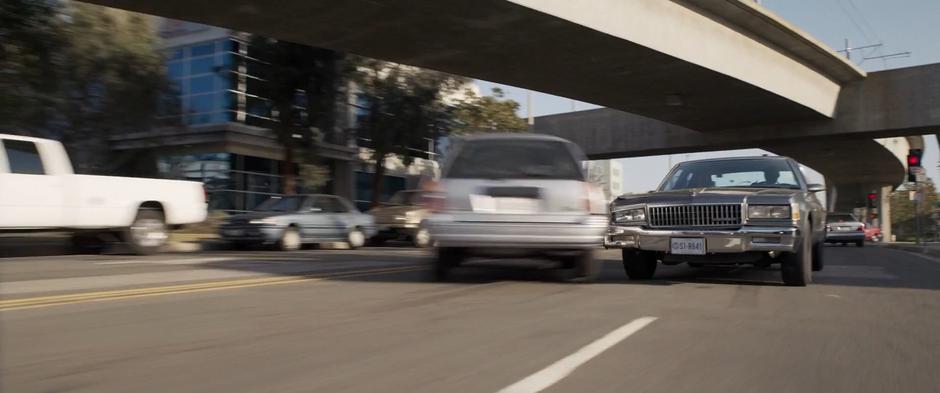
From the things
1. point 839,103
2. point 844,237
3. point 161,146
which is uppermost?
point 839,103

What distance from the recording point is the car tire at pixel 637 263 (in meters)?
9.69

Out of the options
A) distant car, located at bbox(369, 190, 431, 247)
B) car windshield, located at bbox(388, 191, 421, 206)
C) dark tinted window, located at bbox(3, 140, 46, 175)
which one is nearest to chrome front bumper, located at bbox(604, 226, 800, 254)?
dark tinted window, located at bbox(3, 140, 46, 175)

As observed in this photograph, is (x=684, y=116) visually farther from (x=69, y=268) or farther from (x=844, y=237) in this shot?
(x=69, y=268)

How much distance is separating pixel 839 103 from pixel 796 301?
26183 mm

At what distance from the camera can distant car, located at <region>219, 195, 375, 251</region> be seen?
1722 centimetres

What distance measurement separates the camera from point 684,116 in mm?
31156

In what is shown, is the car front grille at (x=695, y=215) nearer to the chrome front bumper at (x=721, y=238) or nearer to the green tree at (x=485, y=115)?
the chrome front bumper at (x=721, y=238)

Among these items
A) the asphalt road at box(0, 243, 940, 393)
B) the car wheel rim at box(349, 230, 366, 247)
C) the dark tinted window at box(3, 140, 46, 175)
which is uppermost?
the dark tinted window at box(3, 140, 46, 175)

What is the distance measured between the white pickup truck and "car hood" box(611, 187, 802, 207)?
9396 mm

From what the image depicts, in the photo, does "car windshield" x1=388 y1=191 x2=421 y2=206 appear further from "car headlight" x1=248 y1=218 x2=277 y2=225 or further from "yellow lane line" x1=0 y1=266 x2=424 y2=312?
"yellow lane line" x1=0 y1=266 x2=424 y2=312

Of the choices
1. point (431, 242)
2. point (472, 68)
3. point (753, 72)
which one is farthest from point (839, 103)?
point (431, 242)

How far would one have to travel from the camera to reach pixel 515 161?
898cm

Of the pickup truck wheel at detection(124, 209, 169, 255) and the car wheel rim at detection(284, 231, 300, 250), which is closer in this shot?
the pickup truck wheel at detection(124, 209, 169, 255)

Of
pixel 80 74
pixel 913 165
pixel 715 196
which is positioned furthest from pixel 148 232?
pixel 913 165
